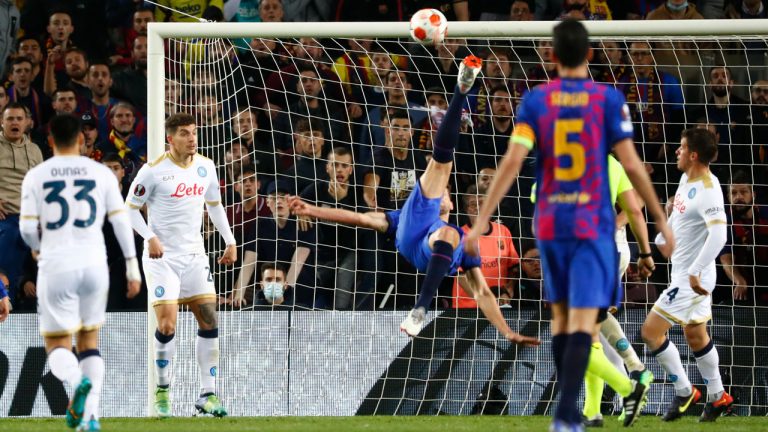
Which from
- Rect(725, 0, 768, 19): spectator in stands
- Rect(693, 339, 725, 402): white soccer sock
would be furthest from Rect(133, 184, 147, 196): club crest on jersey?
Rect(725, 0, 768, 19): spectator in stands

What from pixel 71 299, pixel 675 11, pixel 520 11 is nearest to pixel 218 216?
pixel 71 299

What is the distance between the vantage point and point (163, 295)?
9.88 meters

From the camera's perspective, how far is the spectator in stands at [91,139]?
1305 cm

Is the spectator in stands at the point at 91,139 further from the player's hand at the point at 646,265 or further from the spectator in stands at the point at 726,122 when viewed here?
the player's hand at the point at 646,265

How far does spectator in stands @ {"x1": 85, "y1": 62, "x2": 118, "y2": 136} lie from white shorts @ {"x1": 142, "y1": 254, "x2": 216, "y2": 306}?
419 centimetres

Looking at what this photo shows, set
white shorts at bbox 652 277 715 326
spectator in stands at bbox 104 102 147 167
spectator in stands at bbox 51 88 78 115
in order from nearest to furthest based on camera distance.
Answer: white shorts at bbox 652 277 715 326 < spectator in stands at bbox 104 102 147 167 < spectator in stands at bbox 51 88 78 115

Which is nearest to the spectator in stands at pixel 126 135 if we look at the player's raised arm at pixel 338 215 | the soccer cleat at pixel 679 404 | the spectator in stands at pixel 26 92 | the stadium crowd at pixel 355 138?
the stadium crowd at pixel 355 138

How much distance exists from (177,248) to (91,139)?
3796mm

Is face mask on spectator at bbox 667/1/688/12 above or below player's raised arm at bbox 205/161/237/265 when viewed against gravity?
above

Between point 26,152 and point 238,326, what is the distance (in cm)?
337

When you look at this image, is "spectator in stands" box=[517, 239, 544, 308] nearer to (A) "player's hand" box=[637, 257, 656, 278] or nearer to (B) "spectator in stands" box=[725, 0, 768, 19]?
(A) "player's hand" box=[637, 257, 656, 278]

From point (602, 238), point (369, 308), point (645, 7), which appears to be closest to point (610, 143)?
point (602, 238)

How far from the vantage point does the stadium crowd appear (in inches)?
465

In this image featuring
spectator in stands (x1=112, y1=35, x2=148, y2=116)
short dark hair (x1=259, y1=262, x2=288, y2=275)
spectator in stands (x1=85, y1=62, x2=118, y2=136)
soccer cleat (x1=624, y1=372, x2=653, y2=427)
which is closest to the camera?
soccer cleat (x1=624, y1=372, x2=653, y2=427)
